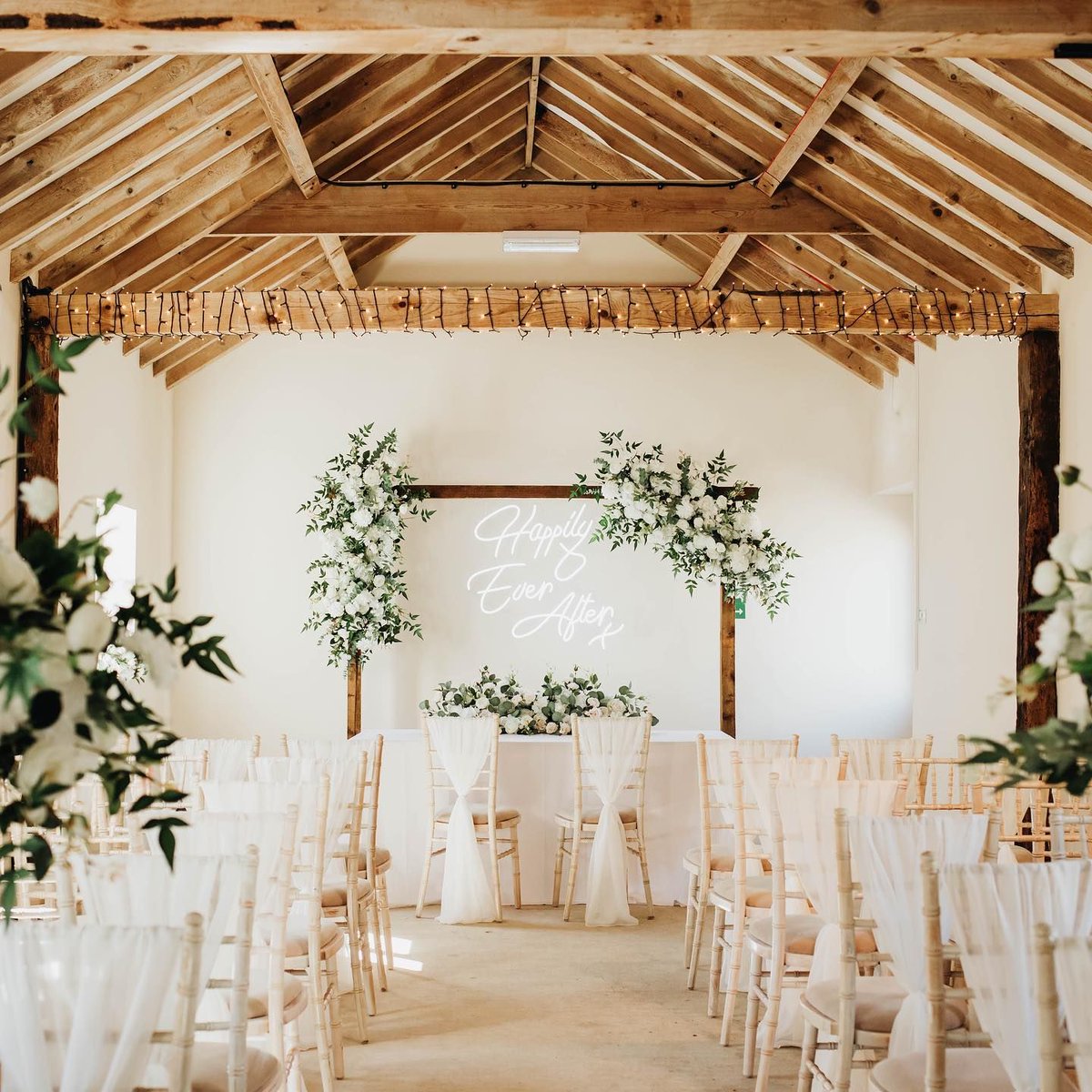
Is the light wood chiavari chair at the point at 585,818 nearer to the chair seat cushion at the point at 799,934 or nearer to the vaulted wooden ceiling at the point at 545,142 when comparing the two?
the chair seat cushion at the point at 799,934

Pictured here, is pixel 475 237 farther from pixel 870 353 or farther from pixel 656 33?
pixel 656 33

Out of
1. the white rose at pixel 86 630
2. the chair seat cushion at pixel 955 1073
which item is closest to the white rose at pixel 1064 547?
the chair seat cushion at pixel 955 1073

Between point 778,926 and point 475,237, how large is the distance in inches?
259

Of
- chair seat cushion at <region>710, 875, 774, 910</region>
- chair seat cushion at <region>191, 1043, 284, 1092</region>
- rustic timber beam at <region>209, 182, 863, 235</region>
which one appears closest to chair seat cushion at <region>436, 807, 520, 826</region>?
chair seat cushion at <region>710, 875, 774, 910</region>

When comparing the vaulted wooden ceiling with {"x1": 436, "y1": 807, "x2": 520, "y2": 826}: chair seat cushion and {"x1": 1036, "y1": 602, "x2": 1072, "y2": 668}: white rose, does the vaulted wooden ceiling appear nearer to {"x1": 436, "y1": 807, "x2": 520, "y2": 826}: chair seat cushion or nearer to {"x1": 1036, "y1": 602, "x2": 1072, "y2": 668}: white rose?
{"x1": 436, "y1": 807, "x2": 520, "y2": 826}: chair seat cushion

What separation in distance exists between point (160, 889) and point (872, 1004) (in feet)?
6.13

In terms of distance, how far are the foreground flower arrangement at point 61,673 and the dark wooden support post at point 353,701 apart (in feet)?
22.8

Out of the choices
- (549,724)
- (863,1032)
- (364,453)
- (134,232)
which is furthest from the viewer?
(364,453)

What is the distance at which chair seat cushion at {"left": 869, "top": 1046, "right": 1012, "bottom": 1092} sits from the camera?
8.68 ft

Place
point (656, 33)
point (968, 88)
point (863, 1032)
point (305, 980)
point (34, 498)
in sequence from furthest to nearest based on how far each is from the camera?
point (968, 88) < point (305, 980) < point (656, 33) < point (863, 1032) < point (34, 498)

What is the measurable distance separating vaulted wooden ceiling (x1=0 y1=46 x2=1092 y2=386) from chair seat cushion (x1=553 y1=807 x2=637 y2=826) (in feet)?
10.9

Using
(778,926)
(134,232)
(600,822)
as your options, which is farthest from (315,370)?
(778,926)

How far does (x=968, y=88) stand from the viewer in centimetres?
507

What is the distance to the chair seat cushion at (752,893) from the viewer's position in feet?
14.9
